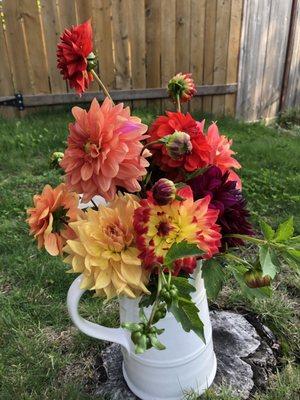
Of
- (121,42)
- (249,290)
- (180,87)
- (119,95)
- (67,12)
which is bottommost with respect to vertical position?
(119,95)

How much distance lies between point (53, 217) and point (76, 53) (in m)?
0.34

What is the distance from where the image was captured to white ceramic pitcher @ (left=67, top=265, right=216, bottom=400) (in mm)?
1183

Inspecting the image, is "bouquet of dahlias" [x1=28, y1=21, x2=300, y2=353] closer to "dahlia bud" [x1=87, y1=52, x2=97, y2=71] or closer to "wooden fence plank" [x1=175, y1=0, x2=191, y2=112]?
"dahlia bud" [x1=87, y1=52, x2=97, y2=71]

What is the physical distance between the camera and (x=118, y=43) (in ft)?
13.3

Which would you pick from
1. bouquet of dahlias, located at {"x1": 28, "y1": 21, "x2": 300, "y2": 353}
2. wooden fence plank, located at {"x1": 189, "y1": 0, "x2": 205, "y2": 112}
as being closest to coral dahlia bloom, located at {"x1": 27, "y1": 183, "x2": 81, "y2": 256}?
bouquet of dahlias, located at {"x1": 28, "y1": 21, "x2": 300, "y2": 353}

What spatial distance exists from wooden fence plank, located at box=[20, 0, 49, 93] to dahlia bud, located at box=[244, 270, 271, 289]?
349cm

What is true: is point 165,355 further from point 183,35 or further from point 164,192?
point 183,35

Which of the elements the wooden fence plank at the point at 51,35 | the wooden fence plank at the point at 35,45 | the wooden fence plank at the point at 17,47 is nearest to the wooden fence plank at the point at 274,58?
the wooden fence plank at the point at 51,35

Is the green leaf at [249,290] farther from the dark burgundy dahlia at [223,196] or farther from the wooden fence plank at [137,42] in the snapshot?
the wooden fence plank at [137,42]

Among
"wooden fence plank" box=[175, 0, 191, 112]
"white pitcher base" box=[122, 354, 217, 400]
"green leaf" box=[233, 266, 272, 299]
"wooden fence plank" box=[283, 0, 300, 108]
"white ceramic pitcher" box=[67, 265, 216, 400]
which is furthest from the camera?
"wooden fence plank" box=[283, 0, 300, 108]

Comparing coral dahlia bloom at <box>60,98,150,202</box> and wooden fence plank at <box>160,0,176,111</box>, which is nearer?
coral dahlia bloom at <box>60,98,150,202</box>

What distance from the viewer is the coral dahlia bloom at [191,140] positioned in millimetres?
939

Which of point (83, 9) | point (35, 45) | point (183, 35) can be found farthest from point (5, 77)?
point (183, 35)

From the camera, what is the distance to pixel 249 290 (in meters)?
1.04
